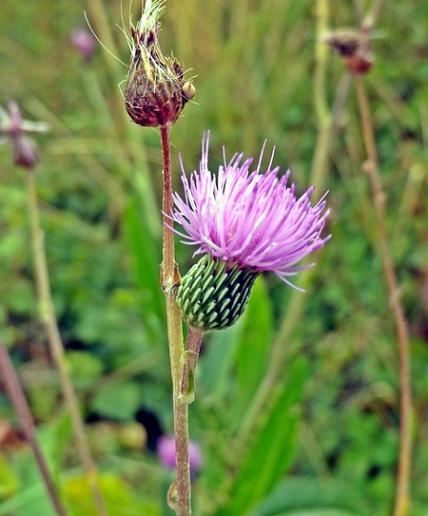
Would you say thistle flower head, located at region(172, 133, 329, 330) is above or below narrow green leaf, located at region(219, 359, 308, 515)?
above

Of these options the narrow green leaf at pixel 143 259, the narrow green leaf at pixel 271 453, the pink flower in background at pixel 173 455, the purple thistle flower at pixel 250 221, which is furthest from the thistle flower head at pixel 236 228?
the pink flower in background at pixel 173 455

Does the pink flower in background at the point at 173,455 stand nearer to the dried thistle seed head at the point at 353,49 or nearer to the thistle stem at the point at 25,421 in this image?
the thistle stem at the point at 25,421

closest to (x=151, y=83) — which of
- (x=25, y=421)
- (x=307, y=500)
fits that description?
(x=25, y=421)

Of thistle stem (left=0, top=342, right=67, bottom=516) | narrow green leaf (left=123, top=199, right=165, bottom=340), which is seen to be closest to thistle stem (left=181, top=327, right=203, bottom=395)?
thistle stem (left=0, top=342, right=67, bottom=516)

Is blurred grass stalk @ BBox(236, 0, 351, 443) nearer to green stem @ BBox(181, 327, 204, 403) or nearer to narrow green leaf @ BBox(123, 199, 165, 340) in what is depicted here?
narrow green leaf @ BBox(123, 199, 165, 340)

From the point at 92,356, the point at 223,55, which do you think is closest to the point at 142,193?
the point at 92,356

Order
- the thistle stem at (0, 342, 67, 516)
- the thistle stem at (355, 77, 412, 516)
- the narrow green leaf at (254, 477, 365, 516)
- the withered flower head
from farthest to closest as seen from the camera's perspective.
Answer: the narrow green leaf at (254, 477, 365, 516) < the thistle stem at (355, 77, 412, 516) < the thistle stem at (0, 342, 67, 516) < the withered flower head

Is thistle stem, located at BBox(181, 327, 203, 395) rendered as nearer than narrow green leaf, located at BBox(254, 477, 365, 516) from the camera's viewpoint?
Yes

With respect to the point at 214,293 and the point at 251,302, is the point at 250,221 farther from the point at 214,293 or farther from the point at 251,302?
the point at 251,302
